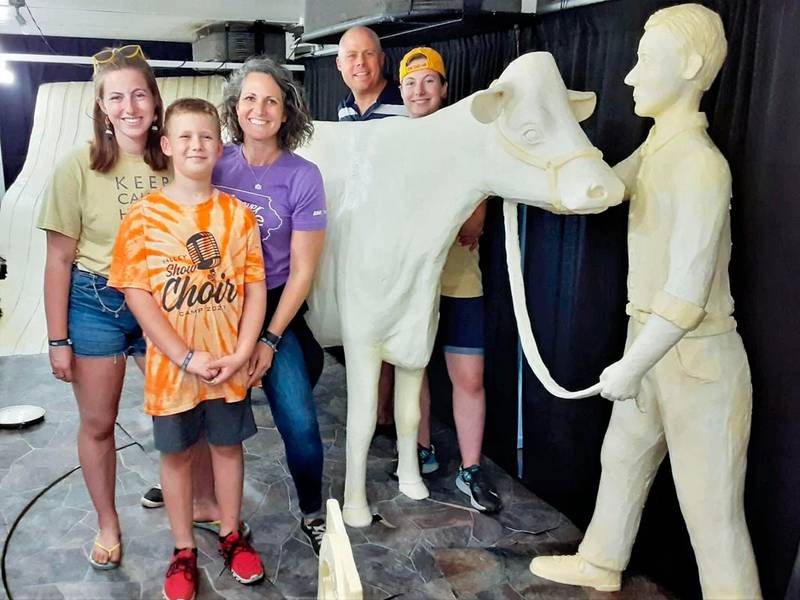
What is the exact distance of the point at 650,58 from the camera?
1563 millimetres

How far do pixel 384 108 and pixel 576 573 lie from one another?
1.59m

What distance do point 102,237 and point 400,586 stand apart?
4.01 ft

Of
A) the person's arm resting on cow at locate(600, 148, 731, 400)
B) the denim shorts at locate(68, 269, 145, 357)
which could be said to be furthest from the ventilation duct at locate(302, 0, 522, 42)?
the denim shorts at locate(68, 269, 145, 357)

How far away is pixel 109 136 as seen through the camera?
5.86 ft

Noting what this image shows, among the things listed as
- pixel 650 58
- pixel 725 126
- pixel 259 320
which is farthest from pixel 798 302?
pixel 259 320

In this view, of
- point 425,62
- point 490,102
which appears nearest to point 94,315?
point 490,102

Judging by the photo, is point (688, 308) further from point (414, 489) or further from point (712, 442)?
point (414, 489)

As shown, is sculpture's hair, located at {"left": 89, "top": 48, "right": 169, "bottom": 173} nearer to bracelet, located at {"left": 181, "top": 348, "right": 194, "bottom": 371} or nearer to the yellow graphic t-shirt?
the yellow graphic t-shirt

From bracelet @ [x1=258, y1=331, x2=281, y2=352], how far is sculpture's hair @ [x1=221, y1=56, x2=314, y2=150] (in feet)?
1.66

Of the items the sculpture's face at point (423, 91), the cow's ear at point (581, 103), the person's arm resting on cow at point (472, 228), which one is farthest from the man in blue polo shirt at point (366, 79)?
the cow's ear at point (581, 103)

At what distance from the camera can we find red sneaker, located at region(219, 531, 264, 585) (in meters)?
1.97

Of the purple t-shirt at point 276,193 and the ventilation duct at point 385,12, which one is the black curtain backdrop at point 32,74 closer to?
the ventilation duct at point 385,12

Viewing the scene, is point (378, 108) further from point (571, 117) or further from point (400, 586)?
point (400, 586)

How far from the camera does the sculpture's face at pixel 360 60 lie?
2.42m
